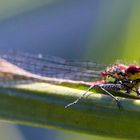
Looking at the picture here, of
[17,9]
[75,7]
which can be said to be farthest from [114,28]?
[75,7]

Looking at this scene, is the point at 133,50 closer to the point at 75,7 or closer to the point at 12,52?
the point at 12,52

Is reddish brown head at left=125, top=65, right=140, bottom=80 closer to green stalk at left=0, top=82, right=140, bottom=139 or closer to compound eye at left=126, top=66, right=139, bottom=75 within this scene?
compound eye at left=126, top=66, right=139, bottom=75

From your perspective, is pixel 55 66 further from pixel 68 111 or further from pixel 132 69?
pixel 68 111

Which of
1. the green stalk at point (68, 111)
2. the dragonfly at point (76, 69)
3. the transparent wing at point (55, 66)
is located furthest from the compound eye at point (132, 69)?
the green stalk at point (68, 111)

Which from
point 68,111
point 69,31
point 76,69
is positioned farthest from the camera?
point 69,31

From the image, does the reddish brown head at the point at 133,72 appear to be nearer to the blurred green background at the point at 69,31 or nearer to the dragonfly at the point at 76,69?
the dragonfly at the point at 76,69

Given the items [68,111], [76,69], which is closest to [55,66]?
[76,69]
